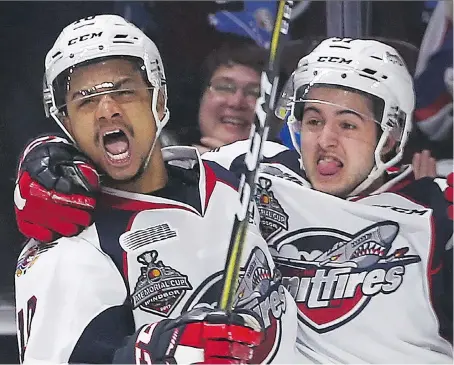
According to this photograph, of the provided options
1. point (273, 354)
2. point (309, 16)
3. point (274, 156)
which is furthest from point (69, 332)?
point (309, 16)

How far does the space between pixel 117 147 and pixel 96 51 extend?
13cm

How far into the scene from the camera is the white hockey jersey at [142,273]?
0.97 m

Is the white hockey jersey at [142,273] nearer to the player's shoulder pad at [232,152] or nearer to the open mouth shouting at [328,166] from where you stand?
the player's shoulder pad at [232,152]

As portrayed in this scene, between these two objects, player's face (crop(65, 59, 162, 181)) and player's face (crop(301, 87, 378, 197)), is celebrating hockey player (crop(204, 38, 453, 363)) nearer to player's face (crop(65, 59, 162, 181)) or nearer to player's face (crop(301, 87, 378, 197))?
player's face (crop(301, 87, 378, 197))

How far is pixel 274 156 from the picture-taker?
1.15 metres

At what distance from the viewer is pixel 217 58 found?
1141 millimetres

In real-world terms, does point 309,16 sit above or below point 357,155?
above

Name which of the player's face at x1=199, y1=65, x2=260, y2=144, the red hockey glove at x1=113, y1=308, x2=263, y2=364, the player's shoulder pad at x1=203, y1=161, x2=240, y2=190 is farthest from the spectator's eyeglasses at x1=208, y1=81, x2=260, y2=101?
the red hockey glove at x1=113, y1=308, x2=263, y2=364

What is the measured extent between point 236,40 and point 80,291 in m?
0.43

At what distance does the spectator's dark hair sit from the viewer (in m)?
1.14

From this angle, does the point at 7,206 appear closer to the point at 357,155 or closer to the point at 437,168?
the point at 357,155

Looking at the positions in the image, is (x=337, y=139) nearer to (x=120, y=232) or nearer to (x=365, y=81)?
(x=365, y=81)

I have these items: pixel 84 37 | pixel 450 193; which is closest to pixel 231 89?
pixel 84 37

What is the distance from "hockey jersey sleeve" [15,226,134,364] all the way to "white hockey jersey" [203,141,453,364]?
25 cm
